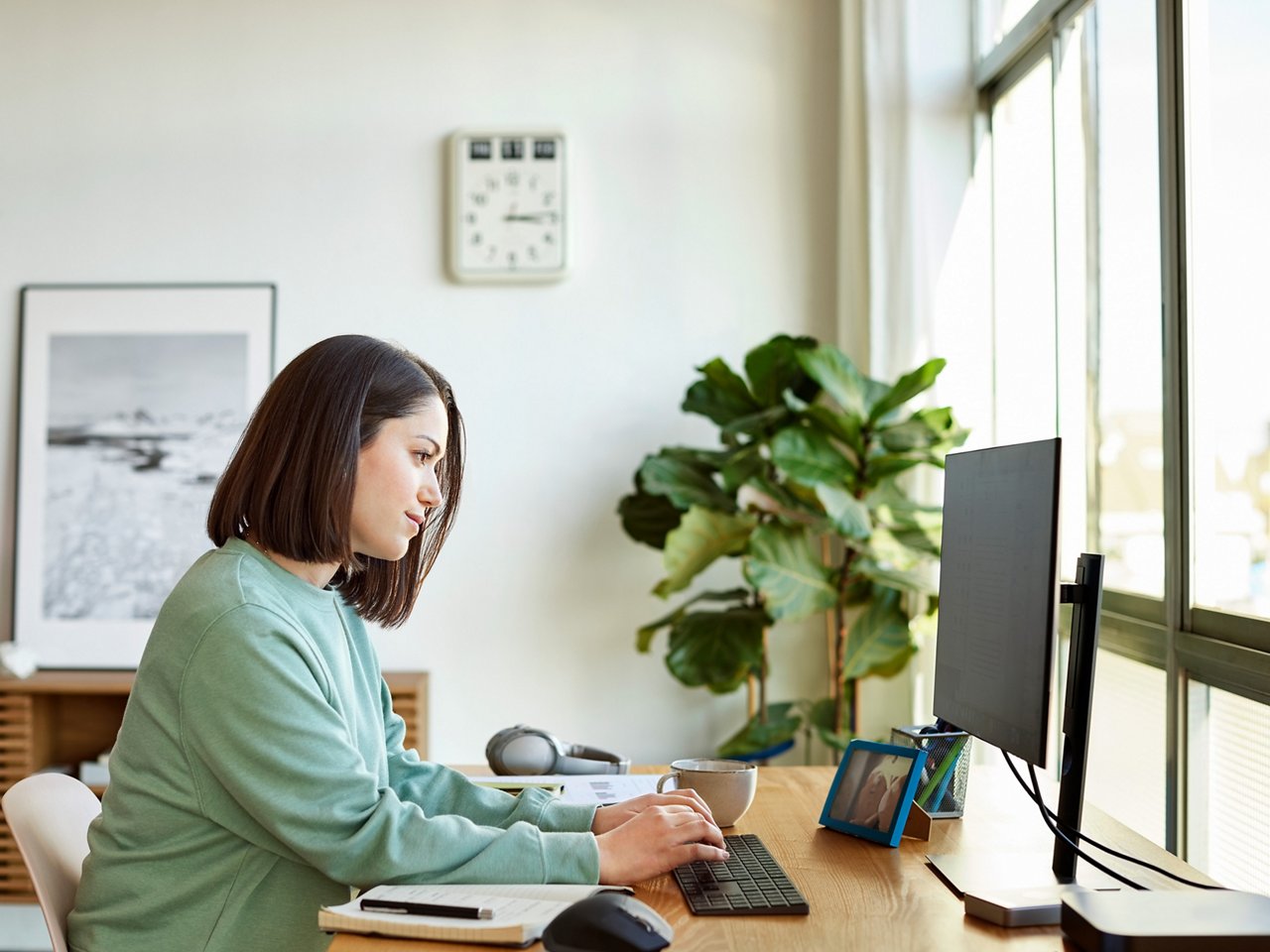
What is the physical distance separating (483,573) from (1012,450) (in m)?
2.44

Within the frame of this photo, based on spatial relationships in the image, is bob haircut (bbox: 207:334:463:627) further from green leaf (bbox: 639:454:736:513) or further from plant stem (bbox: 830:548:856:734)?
plant stem (bbox: 830:548:856:734)

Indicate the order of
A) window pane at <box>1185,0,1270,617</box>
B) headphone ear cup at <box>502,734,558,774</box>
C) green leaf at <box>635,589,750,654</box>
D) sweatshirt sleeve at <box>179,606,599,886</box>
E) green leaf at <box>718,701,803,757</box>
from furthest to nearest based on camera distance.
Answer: green leaf at <box>635,589,750,654</box> < green leaf at <box>718,701,803,757</box> < window pane at <box>1185,0,1270,617</box> < headphone ear cup at <box>502,734,558,774</box> < sweatshirt sleeve at <box>179,606,599,886</box>

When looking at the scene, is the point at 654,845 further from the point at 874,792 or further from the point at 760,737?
the point at 760,737

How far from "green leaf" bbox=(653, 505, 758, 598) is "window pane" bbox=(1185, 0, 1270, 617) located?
1.18m

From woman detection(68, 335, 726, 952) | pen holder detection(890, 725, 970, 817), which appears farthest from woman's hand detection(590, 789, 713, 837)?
pen holder detection(890, 725, 970, 817)

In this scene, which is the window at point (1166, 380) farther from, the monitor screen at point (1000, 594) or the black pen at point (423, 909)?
the black pen at point (423, 909)

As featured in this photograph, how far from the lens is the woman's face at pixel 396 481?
1423 mm

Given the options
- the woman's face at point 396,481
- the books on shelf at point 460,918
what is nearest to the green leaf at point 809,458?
the woman's face at point 396,481

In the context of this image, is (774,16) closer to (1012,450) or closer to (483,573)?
(483,573)

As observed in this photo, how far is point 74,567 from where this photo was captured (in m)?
3.52

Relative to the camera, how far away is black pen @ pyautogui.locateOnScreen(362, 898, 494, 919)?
1115mm

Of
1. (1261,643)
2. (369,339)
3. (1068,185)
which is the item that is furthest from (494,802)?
(1068,185)

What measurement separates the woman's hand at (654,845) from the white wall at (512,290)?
218 centimetres

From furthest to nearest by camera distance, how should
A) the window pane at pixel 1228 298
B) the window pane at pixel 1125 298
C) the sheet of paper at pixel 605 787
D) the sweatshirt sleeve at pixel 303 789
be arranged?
the window pane at pixel 1125 298 < the window pane at pixel 1228 298 < the sheet of paper at pixel 605 787 < the sweatshirt sleeve at pixel 303 789
